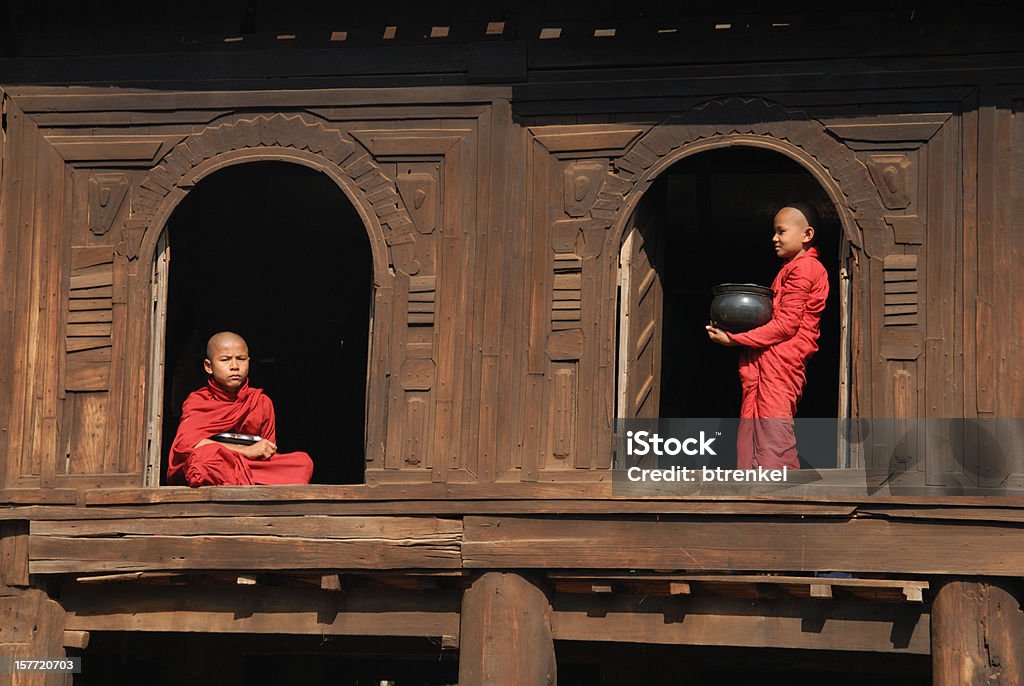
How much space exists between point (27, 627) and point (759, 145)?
5.10 m

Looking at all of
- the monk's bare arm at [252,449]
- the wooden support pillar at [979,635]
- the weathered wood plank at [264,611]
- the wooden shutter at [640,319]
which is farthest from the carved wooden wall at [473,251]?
the wooden support pillar at [979,635]

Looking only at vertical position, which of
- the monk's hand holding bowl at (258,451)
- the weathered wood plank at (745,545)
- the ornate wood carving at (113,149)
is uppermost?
the ornate wood carving at (113,149)

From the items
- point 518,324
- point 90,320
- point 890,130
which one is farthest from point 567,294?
point 90,320

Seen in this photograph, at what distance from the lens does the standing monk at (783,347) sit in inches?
442

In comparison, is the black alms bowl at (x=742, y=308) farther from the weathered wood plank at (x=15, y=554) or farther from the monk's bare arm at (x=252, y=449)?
the weathered wood plank at (x=15, y=554)

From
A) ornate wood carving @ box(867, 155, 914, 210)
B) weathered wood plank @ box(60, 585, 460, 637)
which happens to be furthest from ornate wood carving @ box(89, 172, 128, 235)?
ornate wood carving @ box(867, 155, 914, 210)

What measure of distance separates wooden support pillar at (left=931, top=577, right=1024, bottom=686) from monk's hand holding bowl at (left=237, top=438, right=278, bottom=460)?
13.3 ft

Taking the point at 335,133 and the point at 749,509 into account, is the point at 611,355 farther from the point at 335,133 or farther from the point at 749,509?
the point at 335,133

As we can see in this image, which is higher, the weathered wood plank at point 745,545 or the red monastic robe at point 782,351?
the red monastic robe at point 782,351

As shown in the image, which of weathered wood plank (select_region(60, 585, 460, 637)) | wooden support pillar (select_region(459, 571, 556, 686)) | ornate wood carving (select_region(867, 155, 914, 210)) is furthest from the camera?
weathered wood plank (select_region(60, 585, 460, 637))

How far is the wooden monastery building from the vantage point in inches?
425

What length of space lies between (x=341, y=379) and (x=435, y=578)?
17.3 ft

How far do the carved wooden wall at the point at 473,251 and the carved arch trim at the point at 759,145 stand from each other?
13 mm

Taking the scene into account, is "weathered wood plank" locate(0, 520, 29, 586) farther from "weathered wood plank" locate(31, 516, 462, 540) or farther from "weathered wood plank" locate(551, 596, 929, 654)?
"weathered wood plank" locate(551, 596, 929, 654)
